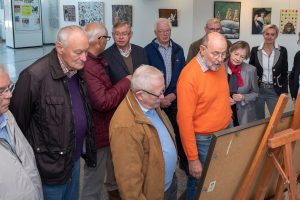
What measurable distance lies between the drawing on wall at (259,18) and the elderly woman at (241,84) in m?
4.76

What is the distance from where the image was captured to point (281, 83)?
4180 mm

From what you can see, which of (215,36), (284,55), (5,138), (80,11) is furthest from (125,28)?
(80,11)

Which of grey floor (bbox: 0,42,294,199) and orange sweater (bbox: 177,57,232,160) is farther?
grey floor (bbox: 0,42,294,199)

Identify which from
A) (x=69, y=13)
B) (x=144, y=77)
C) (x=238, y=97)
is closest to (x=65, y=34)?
(x=144, y=77)

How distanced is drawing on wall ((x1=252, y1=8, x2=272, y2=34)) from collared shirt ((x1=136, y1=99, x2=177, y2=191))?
637 centimetres

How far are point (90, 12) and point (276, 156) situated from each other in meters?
7.15

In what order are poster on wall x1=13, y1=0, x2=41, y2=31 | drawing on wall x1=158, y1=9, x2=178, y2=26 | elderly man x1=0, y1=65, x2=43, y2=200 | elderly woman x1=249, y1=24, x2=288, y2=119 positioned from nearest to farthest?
elderly man x1=0, y1=65, x2=43, y2=200
elderly woman x1=249, y1=24, x2=288, y2=119
drawing on wall x1=158, y1=9, x2=178, y2=26
poster on wall x1=13, y1=0, x2=41, y2=31

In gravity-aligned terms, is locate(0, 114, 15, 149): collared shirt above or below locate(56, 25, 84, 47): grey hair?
below

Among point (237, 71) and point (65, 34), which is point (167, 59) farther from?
point (65, 34)

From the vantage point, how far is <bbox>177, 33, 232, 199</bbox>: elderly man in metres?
2.44

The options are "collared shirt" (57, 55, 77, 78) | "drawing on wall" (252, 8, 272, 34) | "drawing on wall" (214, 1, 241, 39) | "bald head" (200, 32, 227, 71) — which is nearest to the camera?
"collared shirt" (57, 55, 77, 78)

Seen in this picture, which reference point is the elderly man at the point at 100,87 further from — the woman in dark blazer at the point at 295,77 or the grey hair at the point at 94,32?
the woman in dark blazer at the point at 295,77

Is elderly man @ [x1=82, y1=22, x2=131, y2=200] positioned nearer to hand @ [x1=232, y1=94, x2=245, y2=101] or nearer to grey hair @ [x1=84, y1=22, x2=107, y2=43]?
grey hair @ [x1=84, y1=22, x2=107, y2=43]

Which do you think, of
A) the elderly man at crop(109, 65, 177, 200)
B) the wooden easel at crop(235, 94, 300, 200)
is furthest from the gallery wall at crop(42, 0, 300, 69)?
the wooden easel at crop(235, 94, 300, 200)
